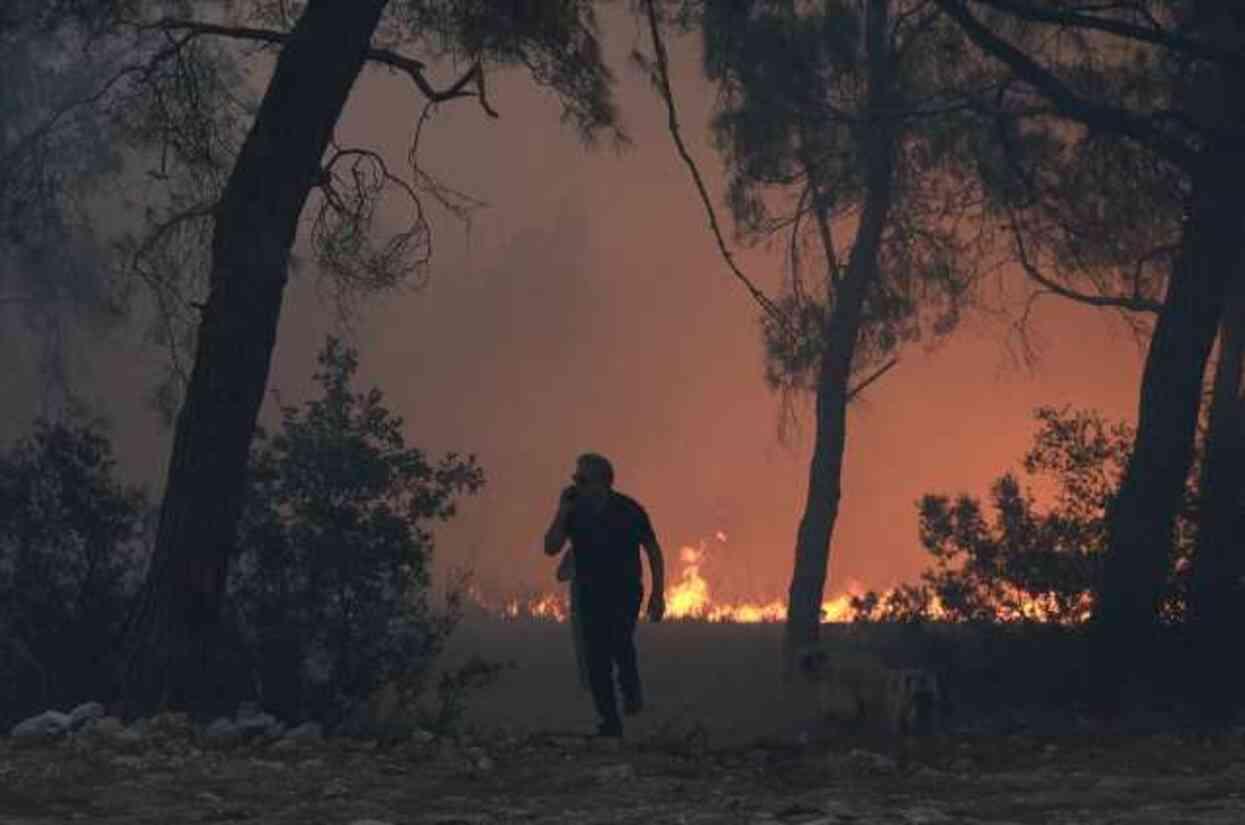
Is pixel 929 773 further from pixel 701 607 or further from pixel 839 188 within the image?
pixel 701 607

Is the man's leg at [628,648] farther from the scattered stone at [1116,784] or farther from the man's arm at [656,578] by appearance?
the scattered stone at [1116,784]

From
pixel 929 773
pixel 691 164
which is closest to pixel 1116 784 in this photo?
pixel 929 773

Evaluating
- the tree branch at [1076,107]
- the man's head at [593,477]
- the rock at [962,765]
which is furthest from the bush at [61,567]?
the tree branch at [1076,107]

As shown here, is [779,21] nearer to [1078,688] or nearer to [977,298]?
[977,298]

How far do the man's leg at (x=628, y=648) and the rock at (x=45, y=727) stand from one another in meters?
3.16

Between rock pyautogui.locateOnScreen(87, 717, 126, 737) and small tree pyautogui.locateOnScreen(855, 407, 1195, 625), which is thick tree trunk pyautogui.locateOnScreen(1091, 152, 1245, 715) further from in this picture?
rock pyautogui.locateOnScreen(87, 717, 126, 737)

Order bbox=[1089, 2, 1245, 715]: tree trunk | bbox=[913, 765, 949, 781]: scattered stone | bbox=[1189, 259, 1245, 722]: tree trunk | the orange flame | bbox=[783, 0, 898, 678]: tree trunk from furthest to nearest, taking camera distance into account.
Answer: bbox=[783, 0, 898, 678]: tree trunk
the orange flame
bbox=[1089, 2, 1245, 715]: tree trunk
bbox=[1189, 259, 1245, 722]: tree trunk
bbox=[913, 765, 949, 781]: scattered stone

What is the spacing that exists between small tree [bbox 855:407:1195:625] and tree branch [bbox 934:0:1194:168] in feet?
11.0

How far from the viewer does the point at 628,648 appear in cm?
1158

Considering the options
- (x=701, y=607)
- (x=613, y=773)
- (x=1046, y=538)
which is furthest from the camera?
(x=701, y=607)

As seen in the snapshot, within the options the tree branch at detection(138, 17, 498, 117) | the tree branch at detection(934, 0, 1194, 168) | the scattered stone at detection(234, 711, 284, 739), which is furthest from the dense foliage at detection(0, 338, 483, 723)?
the tree branch at detection(934, 0, 1194, 168)

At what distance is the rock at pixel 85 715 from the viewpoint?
11328 millimetres

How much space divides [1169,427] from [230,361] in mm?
8074

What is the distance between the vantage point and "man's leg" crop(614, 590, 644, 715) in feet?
37.6
